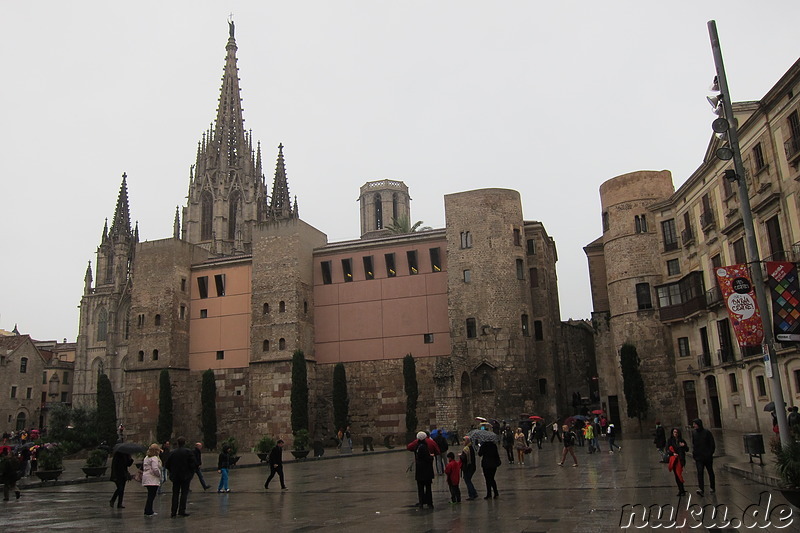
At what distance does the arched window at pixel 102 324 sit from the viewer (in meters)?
86.1

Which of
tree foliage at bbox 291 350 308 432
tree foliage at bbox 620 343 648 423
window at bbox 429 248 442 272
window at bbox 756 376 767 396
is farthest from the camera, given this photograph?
window at bbox 429 248 442 272

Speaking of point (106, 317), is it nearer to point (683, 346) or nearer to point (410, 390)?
point (410, 390)

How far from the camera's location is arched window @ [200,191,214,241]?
308 feet

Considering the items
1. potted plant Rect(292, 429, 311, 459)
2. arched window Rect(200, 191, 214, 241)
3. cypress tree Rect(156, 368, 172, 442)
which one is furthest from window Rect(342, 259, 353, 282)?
arched window Rect(200, 191, 214, 241)

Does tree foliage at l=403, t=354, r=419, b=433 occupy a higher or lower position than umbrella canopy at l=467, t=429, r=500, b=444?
higher

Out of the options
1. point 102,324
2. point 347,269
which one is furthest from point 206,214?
point 347,269

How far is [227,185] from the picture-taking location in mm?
95188

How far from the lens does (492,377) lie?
3997 centimetres

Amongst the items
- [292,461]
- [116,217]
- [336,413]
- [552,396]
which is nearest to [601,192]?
[552,396]

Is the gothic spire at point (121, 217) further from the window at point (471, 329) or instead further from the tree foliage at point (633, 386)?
the tree foliage at point (633, 386)

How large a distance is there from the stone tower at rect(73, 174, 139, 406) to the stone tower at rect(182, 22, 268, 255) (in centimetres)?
916

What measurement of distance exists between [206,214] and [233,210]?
12.9ft

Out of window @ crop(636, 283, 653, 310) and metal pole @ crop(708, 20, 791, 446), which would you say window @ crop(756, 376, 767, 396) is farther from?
metal pole @ crop(708, 20, 791, 446)

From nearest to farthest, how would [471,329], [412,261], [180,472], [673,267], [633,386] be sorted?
[180,472]
[633,386]
[673,267]
[471,329]
[412,261]
